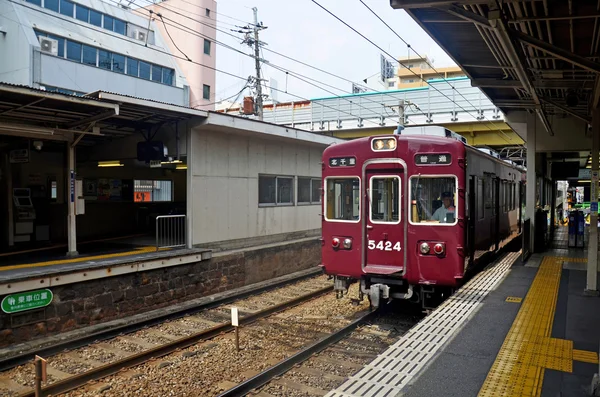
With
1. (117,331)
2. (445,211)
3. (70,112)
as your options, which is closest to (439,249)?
(445,211)

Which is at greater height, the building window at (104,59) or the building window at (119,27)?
the building window at (119,27)

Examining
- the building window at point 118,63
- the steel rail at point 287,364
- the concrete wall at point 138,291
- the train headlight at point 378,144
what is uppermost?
the building window at point 118,63

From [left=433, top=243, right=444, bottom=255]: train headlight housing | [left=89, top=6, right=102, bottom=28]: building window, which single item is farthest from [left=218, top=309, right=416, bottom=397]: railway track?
[left=89, top=6, right=102, bottom=28]: building window

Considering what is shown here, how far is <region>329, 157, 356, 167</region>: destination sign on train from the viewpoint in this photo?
7.63m

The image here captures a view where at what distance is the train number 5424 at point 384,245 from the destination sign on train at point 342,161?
1.32 meters

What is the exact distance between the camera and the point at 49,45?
2427 cm

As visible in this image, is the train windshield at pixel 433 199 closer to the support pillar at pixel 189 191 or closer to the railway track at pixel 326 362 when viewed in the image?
the railway track at pixel 326 362

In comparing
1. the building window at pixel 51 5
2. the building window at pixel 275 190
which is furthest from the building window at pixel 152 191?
the building window at pixel 51 5

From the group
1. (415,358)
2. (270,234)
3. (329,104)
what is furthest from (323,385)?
(329,104)

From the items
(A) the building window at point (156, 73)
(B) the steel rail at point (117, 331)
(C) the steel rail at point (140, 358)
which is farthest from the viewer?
(A) the building window at point (156, 73)

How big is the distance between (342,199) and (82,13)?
88.6ft

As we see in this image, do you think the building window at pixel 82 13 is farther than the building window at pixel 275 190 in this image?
Yes

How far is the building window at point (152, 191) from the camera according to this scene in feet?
48.4

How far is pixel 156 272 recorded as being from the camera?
9.16 metres
